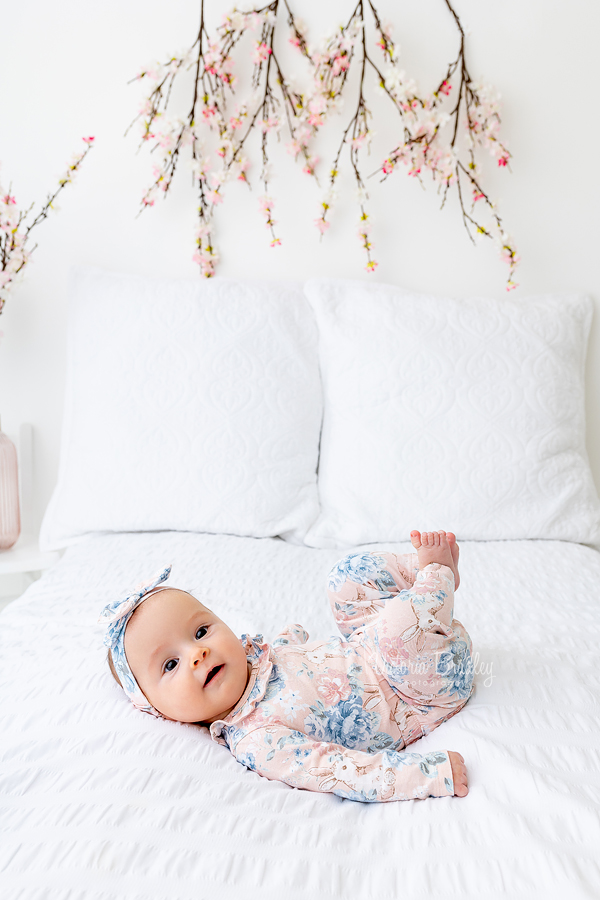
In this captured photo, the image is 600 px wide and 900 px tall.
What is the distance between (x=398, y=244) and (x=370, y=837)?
1.56 metres

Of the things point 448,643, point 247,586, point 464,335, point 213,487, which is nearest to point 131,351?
point 213,487

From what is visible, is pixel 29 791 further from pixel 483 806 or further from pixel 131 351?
pixel 131 351

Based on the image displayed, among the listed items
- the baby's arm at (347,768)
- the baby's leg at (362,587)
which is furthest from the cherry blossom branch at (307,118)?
the baby's arm at (347,768)

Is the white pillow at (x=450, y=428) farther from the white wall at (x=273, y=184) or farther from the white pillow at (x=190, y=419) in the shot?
the white wall at (x=273, y=184)

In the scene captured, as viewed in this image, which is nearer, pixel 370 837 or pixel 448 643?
pixel 370 837

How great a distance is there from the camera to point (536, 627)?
3.63 feet

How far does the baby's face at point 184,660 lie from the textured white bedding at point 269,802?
0.11ft

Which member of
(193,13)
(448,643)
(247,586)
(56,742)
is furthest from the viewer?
(193,13)

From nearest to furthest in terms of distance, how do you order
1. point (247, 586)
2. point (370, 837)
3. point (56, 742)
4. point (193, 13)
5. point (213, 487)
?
point (370, 837) < point (56, 742) < point (247, 586) < point (213, 487) < point (193, 13)

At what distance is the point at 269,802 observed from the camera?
2.32ft

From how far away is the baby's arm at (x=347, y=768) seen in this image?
28.9 inches

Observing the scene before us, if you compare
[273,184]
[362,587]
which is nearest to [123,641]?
[362,587]

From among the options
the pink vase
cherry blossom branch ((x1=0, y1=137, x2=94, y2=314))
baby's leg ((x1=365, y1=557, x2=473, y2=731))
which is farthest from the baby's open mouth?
cherry blossom branch ((x1=0, y1=137, x2=94, y2=314))

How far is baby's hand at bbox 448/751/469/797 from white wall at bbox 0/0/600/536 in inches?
55.4
